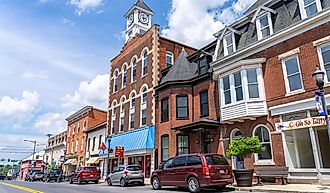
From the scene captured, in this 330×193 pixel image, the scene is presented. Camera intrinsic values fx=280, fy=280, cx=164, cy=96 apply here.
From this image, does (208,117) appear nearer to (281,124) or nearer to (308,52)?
(281,124)

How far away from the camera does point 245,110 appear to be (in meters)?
17.0

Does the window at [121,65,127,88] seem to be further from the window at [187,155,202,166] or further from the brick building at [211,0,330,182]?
the window at [187,155,202,166]

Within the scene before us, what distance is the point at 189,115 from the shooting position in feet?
75.5

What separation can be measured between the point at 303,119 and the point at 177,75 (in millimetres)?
12018

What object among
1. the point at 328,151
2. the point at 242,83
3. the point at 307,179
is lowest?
the point at 307,179

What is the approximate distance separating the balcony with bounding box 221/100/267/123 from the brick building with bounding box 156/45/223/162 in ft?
4.95

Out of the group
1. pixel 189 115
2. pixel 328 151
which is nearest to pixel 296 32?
pixel 328 151

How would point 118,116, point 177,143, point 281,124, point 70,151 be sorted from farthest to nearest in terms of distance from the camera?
point 70,151 < point 118,116 < point 177,143 < point 281,124

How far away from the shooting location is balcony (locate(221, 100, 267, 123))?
16.8 meters

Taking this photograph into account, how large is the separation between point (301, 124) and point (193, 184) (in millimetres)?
6497

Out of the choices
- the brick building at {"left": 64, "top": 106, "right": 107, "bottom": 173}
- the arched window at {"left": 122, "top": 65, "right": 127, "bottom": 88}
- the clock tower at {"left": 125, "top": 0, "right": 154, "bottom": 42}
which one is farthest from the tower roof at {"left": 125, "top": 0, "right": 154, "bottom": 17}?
the brick building at {"left": 64, "top": 106, "right": 107, "bottom": 173}

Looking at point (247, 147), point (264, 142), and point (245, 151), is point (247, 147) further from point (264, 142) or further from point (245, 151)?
→ point (264, 142)

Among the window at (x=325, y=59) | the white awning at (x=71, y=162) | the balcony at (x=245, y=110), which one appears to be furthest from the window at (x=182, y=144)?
the white awning at (x=71, y=162)

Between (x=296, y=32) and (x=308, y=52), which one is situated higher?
(x=296, y=32)
